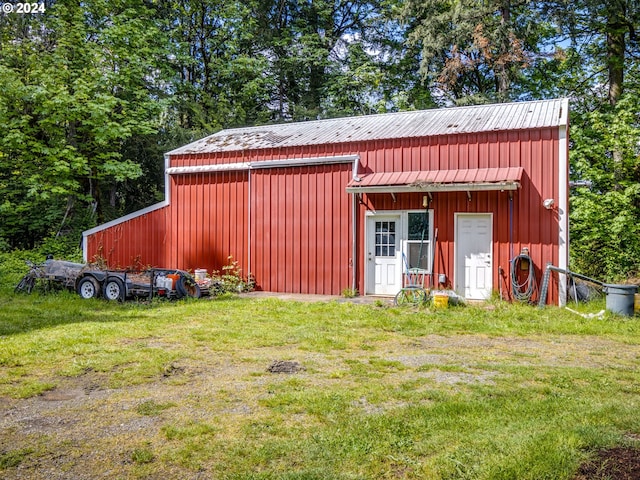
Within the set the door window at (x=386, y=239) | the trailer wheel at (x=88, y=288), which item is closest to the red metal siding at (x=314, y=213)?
the door window at (x=386, y=239)

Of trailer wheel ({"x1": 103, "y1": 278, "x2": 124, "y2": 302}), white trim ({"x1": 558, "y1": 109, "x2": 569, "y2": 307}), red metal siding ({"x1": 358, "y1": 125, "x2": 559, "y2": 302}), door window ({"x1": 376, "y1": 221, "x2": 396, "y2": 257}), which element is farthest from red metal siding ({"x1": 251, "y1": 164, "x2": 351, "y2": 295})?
white trim ({"x1": 558, "y1": 109, "x2": 569, "y2": 307})

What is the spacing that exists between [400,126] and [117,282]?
24.4ft

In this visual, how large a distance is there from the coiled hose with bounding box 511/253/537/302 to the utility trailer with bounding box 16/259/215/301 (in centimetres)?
661

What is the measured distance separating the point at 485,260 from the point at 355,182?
3.23 metres

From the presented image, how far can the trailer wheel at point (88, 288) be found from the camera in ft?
34.2

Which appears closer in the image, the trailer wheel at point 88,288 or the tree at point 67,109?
the trailer wheel at point 88,288

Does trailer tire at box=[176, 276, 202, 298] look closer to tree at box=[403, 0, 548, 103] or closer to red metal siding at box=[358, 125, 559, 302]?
red metal siding at box=[358, 125, 559, 302]

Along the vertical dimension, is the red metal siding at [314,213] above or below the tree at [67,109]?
below

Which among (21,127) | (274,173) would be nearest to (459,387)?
(274,173)

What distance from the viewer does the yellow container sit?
9039 millimetres

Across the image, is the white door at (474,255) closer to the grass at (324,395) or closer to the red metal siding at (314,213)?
the red metal siding at (314,213)

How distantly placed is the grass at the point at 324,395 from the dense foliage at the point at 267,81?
7.92m

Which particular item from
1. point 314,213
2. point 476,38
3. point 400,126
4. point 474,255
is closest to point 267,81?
point 476,38

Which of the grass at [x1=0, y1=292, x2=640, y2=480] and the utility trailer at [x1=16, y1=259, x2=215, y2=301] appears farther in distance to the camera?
the utility trailer at [x1=16, y1=259, x2=215, y2=301]
